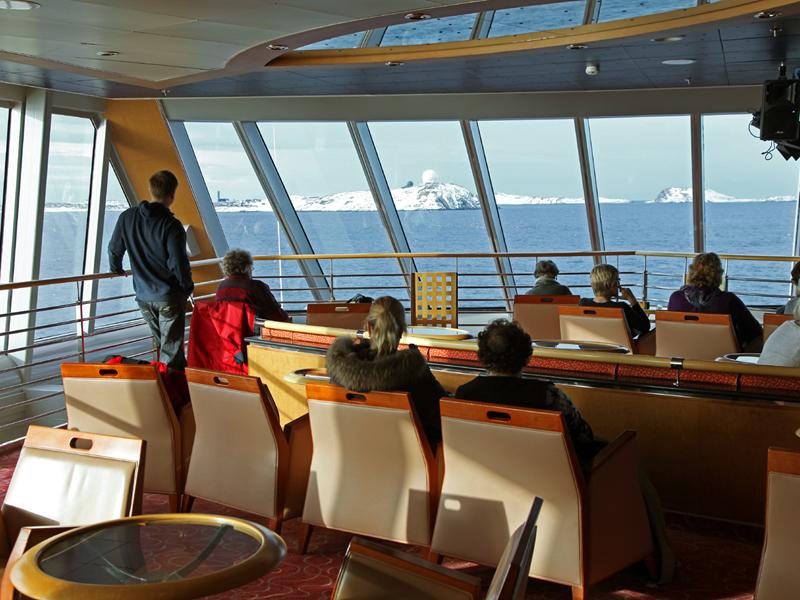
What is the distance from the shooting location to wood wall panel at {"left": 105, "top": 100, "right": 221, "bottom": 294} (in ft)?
34.7

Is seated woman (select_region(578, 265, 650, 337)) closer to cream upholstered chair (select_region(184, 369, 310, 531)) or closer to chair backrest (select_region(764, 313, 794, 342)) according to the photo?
chair backrest (select_region(764, 313, 794, 342))

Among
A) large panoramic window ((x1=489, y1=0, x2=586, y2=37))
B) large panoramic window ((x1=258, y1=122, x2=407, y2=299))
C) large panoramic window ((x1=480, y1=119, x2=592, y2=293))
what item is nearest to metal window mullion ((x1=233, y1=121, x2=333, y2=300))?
large panoramic window ((x1=258, y1=122, x2=407, y2=299))

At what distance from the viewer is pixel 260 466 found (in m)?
3.83

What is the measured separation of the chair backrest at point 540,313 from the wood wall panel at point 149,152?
5.83 metres

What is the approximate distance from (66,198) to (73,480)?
336 inches

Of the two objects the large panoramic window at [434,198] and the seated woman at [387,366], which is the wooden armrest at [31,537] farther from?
the large panoramic window at [434,198]

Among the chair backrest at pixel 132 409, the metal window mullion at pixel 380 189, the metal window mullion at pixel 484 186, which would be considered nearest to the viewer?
the chair backrest at pixel 132 409

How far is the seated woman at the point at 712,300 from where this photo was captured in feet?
18.7

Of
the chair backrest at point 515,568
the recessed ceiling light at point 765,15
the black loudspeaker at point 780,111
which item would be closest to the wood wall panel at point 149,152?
the black loudspeaker at point 780,111

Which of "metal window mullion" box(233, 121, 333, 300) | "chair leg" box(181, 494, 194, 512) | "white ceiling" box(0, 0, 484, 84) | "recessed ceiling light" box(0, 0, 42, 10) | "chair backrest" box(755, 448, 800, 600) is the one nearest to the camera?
"chair backrest" box(755, 448, 800, 600)

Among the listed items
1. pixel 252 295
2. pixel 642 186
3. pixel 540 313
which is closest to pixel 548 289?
pixel 540 313

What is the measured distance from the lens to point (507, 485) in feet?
10.3

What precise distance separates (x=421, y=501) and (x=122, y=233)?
3.28m

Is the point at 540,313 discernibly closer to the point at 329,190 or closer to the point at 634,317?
the point at 634,317
